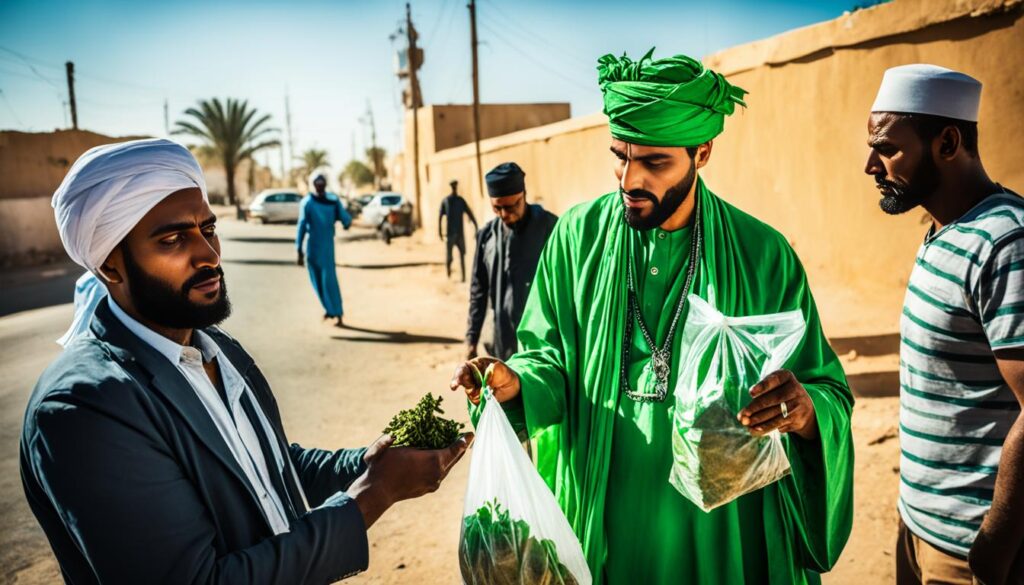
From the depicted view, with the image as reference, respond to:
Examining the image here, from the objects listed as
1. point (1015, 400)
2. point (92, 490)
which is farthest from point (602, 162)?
point (92, 490)

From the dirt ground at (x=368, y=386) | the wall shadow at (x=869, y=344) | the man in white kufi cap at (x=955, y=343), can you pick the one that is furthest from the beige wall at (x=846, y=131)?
the man in white kufi cap at (x=955, y=343)

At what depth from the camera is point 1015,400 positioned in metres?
1.91

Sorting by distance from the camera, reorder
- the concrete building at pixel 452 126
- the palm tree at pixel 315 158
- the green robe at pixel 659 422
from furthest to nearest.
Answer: the palm tree at pixel 315 158, the concrete building at pixel 452 126, the green robe at pixel 659 422

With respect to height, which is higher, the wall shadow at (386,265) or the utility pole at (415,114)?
the utility pole at (415,114)

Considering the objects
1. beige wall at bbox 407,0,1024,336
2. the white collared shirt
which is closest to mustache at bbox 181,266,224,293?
the white collared shirt

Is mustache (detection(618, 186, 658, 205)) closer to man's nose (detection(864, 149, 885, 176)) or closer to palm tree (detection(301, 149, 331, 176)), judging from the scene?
man's nose (detection(864, 149, 885, 176))

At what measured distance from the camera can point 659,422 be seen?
1.98 metres

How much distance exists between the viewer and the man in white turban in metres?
1.26

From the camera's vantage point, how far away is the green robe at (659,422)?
6.34 feet

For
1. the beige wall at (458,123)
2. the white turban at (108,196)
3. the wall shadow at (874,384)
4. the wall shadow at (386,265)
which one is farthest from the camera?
the beige wall at (458,123)

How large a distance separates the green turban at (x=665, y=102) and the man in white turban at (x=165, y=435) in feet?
3.51

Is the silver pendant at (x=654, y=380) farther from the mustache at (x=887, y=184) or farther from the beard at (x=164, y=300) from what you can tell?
the beard at (x=164, y=300)

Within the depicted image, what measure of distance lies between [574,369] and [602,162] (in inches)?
376

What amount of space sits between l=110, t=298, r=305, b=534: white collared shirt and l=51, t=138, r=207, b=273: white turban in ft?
0.50
